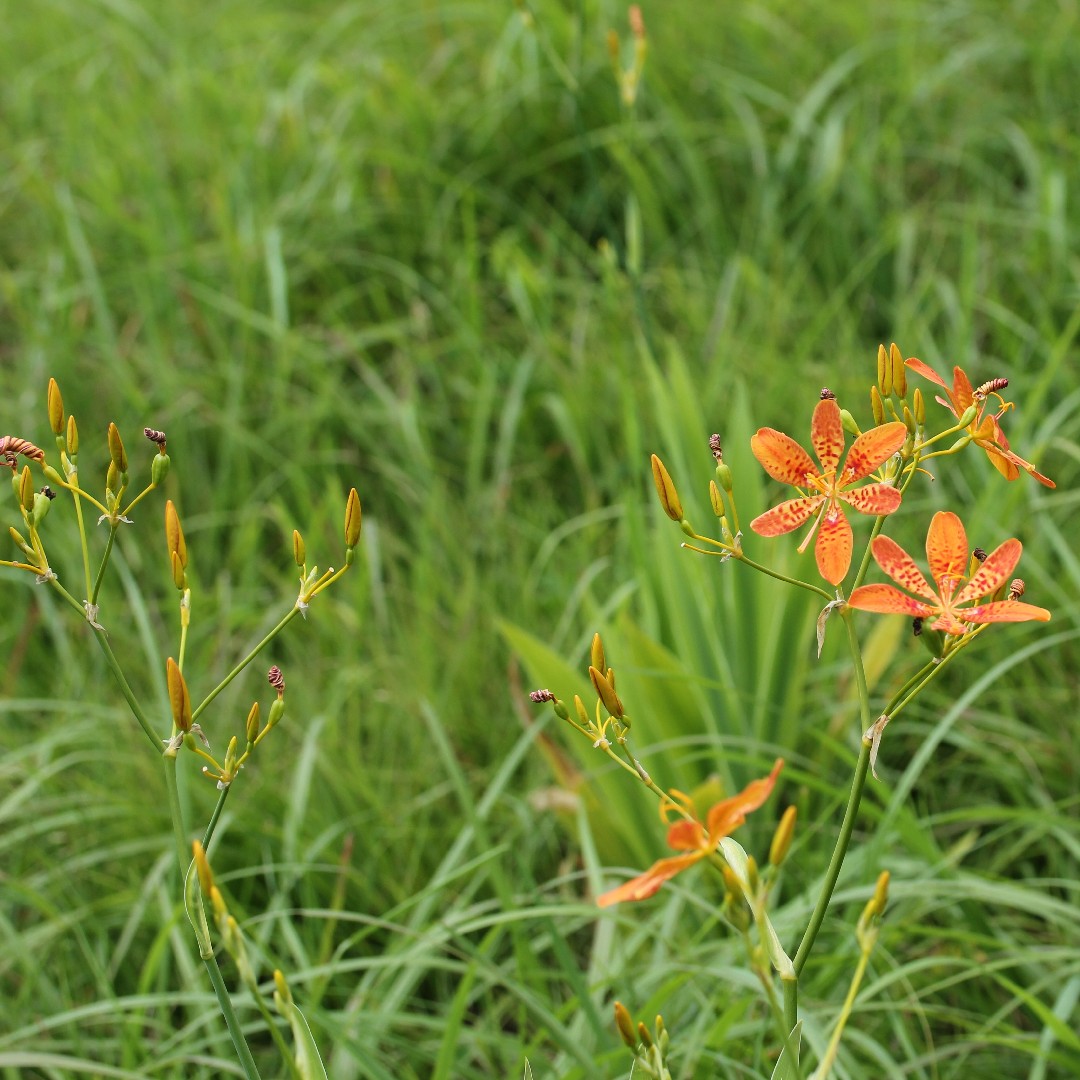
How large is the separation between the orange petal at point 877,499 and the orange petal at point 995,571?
0.07 meters

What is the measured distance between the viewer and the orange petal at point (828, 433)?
2.48ft

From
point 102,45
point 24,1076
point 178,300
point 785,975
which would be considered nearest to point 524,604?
point 24,1076

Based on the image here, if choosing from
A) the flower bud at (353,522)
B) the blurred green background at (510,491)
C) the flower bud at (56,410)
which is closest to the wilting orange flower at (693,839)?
the flower bud at (353,522)

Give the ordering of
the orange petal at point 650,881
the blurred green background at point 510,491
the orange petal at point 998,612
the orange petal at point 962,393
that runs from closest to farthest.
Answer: the orange petal at point 650,881 → the orange petal at point 998,612 → the orange petal at point 962,393 → the blurred green background at point 510,491

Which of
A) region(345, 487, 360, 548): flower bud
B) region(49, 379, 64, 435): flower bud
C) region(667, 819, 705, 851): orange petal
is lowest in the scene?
region(667, 819, 705, 851): orange petal

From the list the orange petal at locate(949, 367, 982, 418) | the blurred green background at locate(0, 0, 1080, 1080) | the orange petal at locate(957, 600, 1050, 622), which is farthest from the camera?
the blurred green background at locate(0, 0, 1080, 1080)

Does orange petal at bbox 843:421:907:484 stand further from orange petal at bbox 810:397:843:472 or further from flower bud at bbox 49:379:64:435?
flower bud at bbox 49:379:64:435

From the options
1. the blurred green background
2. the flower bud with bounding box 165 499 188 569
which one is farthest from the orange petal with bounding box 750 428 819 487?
the blurred green background

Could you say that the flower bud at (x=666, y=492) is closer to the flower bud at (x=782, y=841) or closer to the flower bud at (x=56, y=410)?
the flower bud at (x=782, y=841)

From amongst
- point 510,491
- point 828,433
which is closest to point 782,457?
point 828,433

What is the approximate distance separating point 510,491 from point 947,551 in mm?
1750

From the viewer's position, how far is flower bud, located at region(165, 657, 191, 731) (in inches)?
28.2

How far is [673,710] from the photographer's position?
1807 mm

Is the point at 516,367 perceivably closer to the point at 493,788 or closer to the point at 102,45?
the point at 493,788
